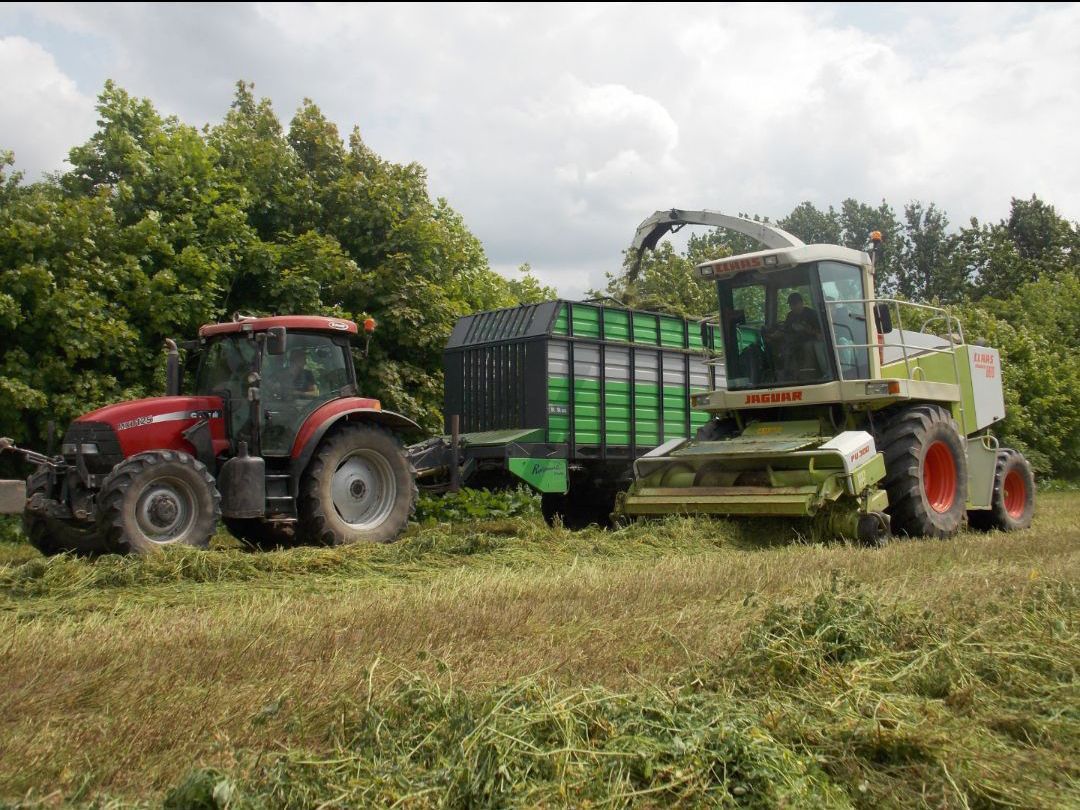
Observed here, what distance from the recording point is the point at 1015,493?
1146 cm

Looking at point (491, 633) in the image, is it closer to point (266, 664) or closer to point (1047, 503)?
point (266, 664)

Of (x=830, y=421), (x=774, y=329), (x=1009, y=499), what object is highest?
(x=774, y=329)

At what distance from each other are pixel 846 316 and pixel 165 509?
6326mm

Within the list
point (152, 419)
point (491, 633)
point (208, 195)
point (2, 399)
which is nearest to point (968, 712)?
point (491, 633)

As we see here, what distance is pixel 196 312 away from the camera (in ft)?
44.1

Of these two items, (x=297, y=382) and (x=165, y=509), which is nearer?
(x=165, y=509)

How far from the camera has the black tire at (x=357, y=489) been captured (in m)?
9.05

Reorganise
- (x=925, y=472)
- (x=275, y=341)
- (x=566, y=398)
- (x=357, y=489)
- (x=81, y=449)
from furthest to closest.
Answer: (x=566, y=398) → (x=925, y=472) → (x=357, y=489) → (x=275, y=341) → (x=81, y=449)

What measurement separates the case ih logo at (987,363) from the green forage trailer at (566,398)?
2.84m

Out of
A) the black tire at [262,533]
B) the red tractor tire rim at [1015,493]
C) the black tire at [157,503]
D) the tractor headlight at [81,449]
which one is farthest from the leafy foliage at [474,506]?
the red tractor tire rim at [1015,493]

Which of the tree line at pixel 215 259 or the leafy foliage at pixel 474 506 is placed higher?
the tree line at pixel 215 259

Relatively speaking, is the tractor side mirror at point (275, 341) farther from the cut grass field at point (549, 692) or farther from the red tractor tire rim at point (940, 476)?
the red tractor tire rim at point (940, 476)

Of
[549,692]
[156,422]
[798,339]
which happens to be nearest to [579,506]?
[798,339]

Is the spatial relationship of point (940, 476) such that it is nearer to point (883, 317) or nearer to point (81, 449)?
point (883, 317)
